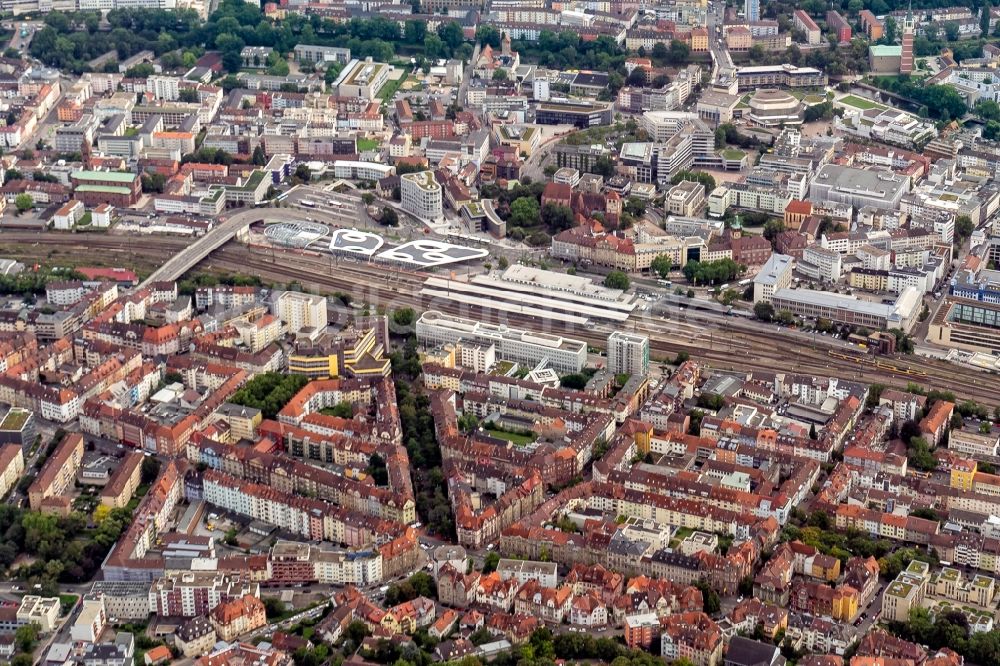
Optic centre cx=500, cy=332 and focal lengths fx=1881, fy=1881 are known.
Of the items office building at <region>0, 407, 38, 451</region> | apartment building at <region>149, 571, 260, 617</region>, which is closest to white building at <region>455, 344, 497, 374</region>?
office building at <region>0, 407, 38, 451</region>

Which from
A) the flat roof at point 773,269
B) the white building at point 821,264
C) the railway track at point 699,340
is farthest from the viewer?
the white building at point 821,264

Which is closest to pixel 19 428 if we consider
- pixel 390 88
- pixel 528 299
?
pixel 528 299

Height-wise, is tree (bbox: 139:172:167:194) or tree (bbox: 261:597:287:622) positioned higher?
tree (bbox: 139:172:167:194)

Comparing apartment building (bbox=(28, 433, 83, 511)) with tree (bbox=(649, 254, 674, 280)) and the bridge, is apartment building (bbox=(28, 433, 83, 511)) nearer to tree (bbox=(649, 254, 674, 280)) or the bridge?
the bridge

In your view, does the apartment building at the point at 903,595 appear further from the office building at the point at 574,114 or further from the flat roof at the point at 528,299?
the office building at the point at 574,114

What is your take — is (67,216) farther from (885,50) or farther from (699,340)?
(885,50)

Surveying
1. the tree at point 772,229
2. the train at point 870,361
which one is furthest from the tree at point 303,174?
the train at point 870,361
